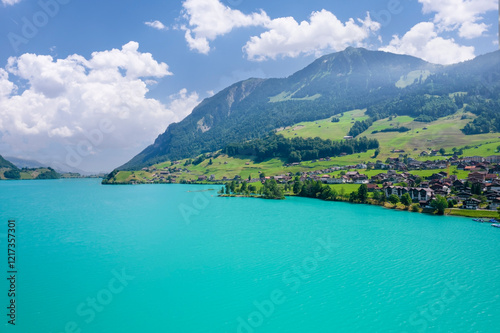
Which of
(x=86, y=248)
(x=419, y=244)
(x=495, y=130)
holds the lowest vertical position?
(x=419, y=244)

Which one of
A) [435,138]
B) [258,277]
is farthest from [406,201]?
[435,138]

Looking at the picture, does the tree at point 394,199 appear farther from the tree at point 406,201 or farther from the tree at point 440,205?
the tree at point 440,205

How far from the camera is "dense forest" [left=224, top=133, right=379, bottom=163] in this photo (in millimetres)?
157125

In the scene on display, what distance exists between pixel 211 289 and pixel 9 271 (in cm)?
1956

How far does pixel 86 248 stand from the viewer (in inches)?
1432

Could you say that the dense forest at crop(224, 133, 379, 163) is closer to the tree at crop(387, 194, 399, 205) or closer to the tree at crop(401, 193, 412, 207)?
the tree at crop(387, 194, 399, 205)

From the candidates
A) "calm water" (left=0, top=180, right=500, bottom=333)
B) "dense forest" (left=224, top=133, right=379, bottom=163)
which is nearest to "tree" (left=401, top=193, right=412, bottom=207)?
"calm water" (left=0, top=180, right=500, bottom=333)

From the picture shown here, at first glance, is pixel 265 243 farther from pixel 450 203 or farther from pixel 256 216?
pixel 450 203

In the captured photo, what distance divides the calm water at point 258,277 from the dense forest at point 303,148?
10904 centimetres

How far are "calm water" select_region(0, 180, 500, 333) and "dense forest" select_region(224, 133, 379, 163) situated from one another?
10904 centimetres

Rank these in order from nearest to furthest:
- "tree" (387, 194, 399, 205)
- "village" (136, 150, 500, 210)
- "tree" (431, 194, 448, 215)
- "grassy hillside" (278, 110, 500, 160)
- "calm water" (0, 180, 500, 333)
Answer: "calm water" (0, 180, 500, 333), "tree" (431, 194, 448, 215), "village" (136, 150, 500, 210), "tree" (387, 194, 399, 205), "grassy hillside" (278, 110, 500, 160)

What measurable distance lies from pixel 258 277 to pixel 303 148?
476ft

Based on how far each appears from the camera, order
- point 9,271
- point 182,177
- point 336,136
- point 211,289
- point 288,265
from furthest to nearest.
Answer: point 336,136 < point 182,177 < point 288,265 < point 9,271 < point 211,289

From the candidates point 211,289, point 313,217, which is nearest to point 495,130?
point 313,217
